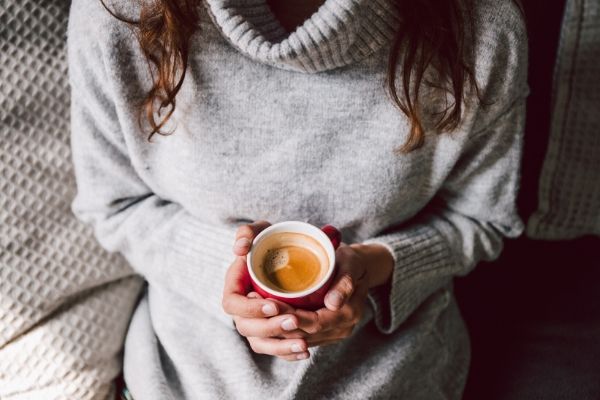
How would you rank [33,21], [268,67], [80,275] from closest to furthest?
[268,67], [33,21], [80,275]

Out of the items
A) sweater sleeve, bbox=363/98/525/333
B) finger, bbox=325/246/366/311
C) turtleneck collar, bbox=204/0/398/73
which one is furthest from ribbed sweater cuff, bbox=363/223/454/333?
turtleneck collar, bbox=204/0/398/73

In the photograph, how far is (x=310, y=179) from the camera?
2.76 feet

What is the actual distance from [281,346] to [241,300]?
0.30ft

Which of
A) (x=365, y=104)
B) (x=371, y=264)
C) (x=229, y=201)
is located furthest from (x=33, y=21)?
(x=371, y=264)

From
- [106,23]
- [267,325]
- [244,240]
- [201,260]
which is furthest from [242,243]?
[106,23]

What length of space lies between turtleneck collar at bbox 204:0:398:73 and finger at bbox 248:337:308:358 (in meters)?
0.36

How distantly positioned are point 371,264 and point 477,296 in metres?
0.47

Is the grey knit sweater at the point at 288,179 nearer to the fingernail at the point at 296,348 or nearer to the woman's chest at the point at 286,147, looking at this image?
the woman's chest at the point at 286,147

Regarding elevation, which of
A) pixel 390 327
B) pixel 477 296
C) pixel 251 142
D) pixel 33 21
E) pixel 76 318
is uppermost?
pixel 33 21

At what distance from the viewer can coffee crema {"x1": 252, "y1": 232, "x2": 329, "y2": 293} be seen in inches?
27.4

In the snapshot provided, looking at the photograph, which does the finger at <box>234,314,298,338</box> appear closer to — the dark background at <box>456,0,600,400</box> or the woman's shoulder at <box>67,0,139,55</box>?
the woman's shoulder at <box>67,0,139,55</box>

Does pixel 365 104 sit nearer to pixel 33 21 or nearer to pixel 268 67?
pixel 268 67

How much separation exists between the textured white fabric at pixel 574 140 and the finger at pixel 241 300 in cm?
62

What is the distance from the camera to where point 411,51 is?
734 mm
